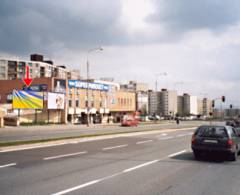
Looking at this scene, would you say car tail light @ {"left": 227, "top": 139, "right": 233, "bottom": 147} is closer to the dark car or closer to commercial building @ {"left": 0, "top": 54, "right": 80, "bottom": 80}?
the dark car

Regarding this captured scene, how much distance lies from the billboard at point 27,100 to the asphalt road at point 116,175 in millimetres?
44345

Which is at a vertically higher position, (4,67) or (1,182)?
(4,67)

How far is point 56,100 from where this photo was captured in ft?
208

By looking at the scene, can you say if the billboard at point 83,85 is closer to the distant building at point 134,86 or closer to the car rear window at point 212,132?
the car rear window at point 212,132

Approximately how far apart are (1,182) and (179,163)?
21.8ft

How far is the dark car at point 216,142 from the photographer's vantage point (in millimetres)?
13000

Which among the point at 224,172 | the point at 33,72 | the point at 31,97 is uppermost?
the point at 33,72

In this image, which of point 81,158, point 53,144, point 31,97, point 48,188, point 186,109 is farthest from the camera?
point 186,109

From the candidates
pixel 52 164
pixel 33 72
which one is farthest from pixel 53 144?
pixel 33 72

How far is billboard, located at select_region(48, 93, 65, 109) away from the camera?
61844 mm

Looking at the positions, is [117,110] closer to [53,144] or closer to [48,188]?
[53,144]

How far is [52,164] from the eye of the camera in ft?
37.7

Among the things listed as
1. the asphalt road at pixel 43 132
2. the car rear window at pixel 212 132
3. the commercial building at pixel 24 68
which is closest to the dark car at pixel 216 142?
the car rear window at pixel 212 132

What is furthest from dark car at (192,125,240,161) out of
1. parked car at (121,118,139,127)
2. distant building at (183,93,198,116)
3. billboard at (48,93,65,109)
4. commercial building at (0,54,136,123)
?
distant building at (183,93,198,116)
